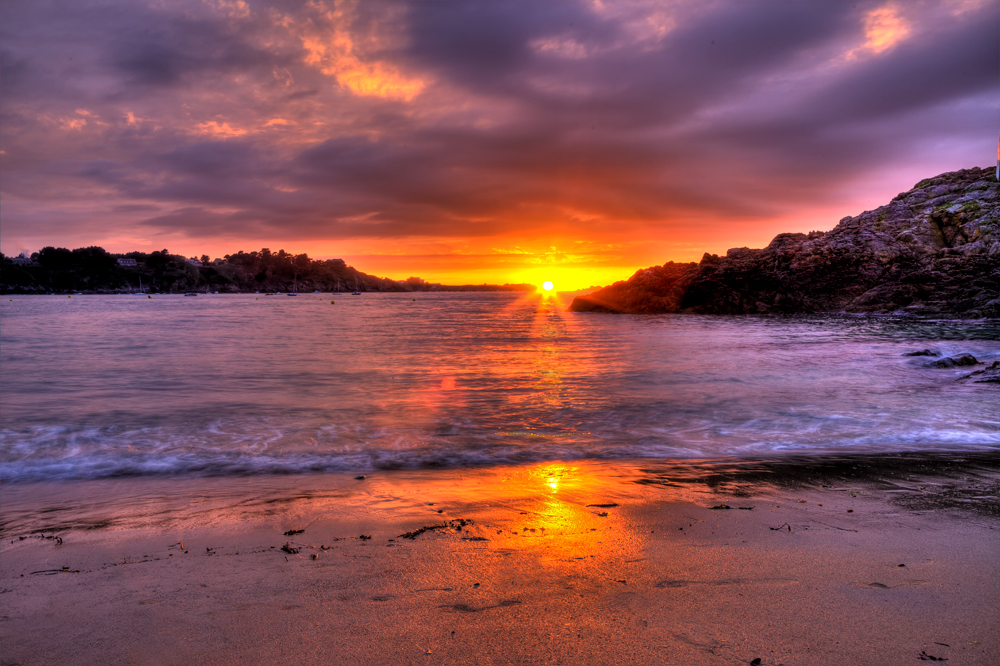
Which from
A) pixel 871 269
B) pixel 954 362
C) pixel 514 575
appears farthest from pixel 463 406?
pixel 871 269

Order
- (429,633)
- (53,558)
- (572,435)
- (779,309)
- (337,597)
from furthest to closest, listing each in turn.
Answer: (779,309)
(572,435)
(53,558)
(337,597)
(429,633)

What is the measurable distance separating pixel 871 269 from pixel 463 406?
38613mm

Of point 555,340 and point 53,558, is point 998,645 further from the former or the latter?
point 555,340

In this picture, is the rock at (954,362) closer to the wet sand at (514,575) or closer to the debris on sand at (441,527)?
the wet sand at (514,575)

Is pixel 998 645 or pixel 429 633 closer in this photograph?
pixel 998 645

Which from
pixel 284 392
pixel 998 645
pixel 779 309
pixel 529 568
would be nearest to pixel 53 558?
pixel 529 568

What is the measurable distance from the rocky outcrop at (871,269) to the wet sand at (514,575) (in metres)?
34.5

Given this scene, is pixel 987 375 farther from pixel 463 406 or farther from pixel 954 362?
pixel 463 406

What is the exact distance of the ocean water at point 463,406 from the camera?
687cm

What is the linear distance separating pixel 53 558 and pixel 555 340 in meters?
22.6

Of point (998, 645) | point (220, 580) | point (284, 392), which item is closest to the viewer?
point (998, 645)

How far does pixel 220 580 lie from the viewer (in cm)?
305

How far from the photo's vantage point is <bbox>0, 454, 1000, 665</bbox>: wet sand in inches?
92.3

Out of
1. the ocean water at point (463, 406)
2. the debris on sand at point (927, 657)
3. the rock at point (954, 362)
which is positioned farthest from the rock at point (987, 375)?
the debris on sand at point (927, 657)
